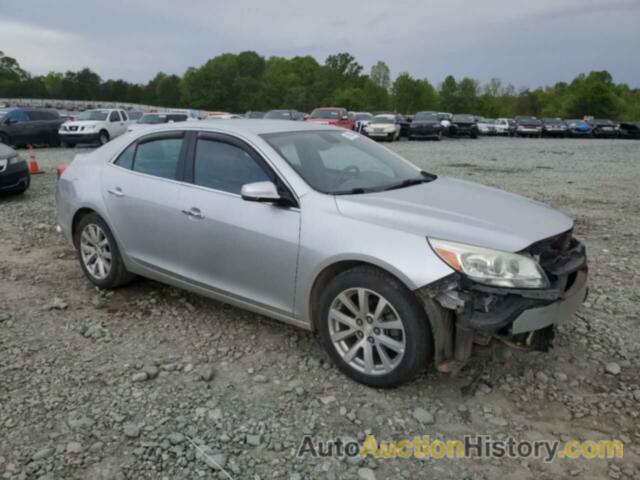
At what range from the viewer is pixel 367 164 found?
4.21 m

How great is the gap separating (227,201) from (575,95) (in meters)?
92.1

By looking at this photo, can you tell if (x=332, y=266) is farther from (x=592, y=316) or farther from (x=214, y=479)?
(x=592, y=316)

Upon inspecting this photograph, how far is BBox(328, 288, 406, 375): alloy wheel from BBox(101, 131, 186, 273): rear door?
1.47 meters

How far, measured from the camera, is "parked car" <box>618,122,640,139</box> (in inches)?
1564

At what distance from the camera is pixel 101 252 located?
4.82 meters

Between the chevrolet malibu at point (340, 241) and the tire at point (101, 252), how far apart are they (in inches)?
0.9

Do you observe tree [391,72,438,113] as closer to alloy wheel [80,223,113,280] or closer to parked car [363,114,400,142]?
parked car [363,114,400,142]

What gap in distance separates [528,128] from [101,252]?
38.4 metres

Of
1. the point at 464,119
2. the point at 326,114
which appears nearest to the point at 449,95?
the point at 464,119

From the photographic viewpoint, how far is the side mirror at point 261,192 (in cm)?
341

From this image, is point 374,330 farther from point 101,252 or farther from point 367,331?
point 101,252

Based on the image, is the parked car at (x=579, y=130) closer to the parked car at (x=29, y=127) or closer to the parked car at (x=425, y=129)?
the parked car at (x=425, y=129)

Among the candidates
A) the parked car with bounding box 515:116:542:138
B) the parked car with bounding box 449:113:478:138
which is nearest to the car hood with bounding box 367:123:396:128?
the parked car with bounding box 449:113:478:138

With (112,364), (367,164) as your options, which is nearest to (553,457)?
(367,164)
